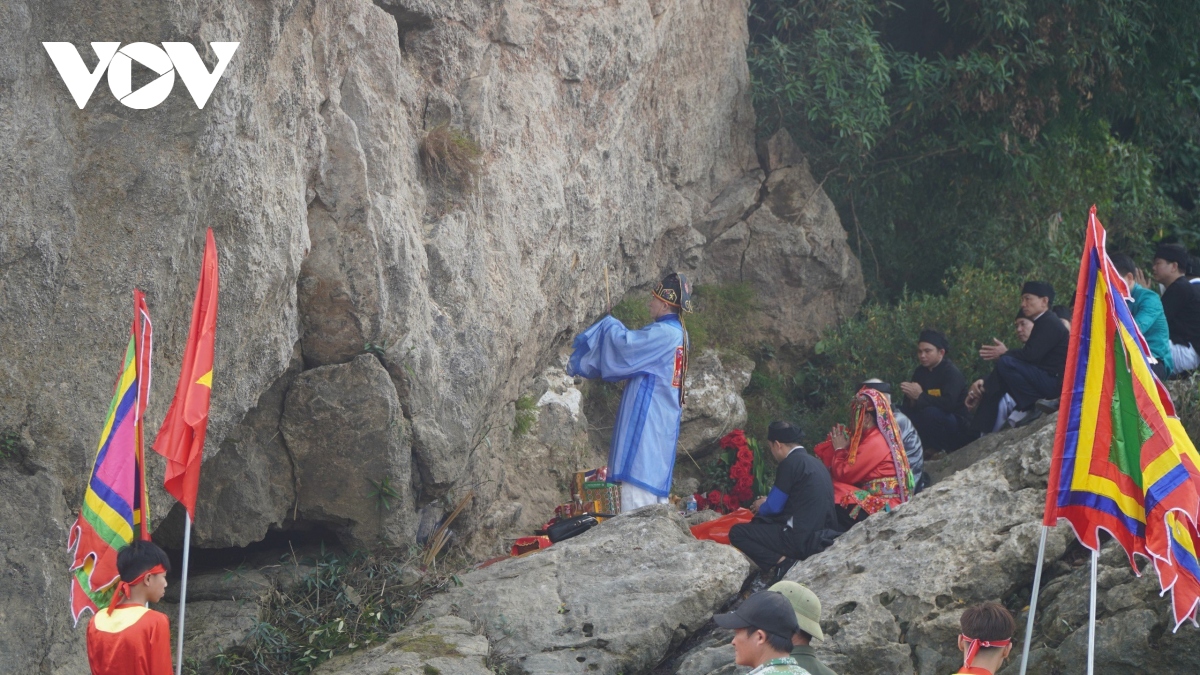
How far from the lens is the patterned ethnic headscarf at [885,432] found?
27.8 ft

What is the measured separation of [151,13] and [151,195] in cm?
84

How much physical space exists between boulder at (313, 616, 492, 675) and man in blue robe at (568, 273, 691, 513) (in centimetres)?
226

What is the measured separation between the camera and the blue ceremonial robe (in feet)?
28.8

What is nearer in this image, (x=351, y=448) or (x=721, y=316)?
(x=351, y=448)

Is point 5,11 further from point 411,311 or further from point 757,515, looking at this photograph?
point 757,515

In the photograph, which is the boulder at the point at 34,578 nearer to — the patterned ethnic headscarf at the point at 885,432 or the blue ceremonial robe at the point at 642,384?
the blue ceremonial robe at the point at 642,384

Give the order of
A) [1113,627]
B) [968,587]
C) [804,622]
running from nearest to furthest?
[804,622]
[1113,627]
[968,587]

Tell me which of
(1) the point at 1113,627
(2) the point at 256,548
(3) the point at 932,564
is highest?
(2) the point at 256,548

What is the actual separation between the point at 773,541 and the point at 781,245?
4508 millimetres

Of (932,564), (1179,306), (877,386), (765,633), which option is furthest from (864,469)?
(765,633)

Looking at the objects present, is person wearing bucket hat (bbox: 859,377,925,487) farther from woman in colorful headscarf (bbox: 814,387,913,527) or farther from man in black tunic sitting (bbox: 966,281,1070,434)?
man in black tunic sitting (bbox: 966,281,1070,434)

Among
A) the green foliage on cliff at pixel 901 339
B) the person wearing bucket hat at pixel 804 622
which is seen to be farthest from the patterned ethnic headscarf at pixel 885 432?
the person wearing bucket hat at pixel 804 622

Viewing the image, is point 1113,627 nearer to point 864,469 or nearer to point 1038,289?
point 864,469

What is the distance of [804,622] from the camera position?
13.8 feet
